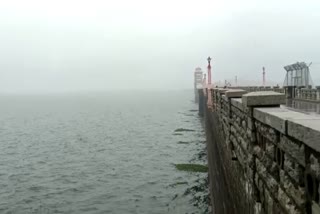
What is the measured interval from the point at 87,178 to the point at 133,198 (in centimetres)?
604

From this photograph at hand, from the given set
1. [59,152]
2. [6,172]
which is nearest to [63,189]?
[6,172]

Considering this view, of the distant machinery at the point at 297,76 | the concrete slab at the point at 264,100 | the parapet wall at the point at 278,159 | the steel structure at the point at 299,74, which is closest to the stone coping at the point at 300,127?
the parapet wall at the point at 278,159

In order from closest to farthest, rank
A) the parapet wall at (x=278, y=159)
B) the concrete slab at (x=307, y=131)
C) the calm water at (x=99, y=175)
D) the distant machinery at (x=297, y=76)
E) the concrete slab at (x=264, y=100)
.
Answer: the concrete slab at (x=307, y=131) < the parapet wall at (x=278, y=159) < the concrete slab at (x=264, y=100) < the calm water at (x=99, y=175) < the distant machinery at (x=297, y=76)

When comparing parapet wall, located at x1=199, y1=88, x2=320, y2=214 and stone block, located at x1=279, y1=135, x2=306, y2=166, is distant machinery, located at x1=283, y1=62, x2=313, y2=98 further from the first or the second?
stone block, located at x1=279, y1=135, x2=306, y2=166

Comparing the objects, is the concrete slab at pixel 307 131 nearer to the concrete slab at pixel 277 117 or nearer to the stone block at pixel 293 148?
the stone block at pixel 293 148

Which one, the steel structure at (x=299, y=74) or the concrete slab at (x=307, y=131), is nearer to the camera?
the concrete slab at (x=307, y=131)

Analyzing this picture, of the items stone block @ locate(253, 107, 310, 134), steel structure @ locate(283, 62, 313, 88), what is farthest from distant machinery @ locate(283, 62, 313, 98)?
stone block @ locate(253, 107, 310, 134)

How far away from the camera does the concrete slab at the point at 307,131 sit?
133 inches

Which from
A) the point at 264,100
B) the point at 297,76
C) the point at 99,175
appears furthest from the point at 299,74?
the point at 264,100

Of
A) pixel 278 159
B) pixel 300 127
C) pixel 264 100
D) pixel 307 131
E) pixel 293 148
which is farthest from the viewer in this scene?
pixel 264 100

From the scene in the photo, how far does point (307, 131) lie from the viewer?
358cm

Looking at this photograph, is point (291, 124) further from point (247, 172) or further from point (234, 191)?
point (234, 191)

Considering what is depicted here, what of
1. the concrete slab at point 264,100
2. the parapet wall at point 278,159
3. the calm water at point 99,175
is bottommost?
the calm water at point 99,175

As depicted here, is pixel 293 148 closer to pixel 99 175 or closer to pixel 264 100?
pixel 264 100
